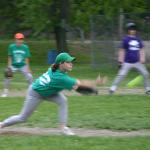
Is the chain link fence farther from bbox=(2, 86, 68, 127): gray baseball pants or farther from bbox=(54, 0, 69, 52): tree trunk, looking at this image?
bbox=(2, 86, 68, 127): gray baseball pants

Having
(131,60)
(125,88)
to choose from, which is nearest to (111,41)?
(125,88)

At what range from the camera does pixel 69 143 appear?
8352mm

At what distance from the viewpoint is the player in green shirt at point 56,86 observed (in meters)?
8.79

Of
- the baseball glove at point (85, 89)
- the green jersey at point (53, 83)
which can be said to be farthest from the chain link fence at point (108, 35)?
the baseball glove at point (85, 89)

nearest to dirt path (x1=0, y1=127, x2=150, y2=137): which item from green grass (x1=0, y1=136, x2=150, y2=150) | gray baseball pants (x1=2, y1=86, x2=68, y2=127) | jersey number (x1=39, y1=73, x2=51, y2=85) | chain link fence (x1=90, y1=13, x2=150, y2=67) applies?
gray baseball pants (x1=2, y1=86, x2=68, y2=127)

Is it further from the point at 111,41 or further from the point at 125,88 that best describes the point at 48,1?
the point at 125,88

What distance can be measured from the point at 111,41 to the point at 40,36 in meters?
25.8

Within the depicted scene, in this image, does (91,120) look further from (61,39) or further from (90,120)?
(61,39)

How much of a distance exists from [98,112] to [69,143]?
3499mm

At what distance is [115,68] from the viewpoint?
26.8 meters

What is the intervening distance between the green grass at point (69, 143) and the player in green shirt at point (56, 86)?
18.9 inches

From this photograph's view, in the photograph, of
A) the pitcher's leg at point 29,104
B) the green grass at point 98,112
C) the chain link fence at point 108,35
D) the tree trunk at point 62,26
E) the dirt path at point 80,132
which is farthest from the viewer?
the tree trunk at point 62,26

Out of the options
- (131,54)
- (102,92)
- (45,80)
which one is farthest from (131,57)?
(45,80)

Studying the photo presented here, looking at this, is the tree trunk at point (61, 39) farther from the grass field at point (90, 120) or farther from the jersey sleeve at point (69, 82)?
the jersey sleeve at point (69, 82)
